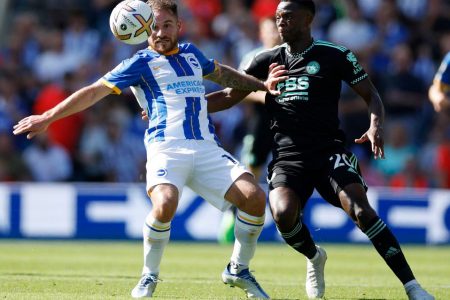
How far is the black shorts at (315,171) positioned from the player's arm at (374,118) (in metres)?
0.23

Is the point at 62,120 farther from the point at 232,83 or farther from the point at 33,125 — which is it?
the point at 33,125

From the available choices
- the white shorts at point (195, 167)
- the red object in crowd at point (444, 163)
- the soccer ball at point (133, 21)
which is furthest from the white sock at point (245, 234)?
the red object in crowd at point (444, 163)

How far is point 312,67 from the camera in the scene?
805cm

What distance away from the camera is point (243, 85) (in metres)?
8.15

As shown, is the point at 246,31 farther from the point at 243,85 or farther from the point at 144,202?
the point at 243,85

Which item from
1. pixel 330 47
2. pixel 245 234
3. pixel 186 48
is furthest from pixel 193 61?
pixel 245 234

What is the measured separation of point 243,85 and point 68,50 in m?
10.2

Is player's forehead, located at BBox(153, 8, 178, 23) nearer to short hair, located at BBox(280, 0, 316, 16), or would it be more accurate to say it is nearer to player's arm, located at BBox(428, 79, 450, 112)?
short hair, located at BBox(280, 0, 316, 16)

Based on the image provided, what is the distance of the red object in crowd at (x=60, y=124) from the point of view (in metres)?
17.0

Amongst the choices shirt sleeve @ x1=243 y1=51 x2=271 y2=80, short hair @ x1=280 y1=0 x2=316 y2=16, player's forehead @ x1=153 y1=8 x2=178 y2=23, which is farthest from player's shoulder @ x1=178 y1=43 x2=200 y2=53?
short hair @ x1=280 y1=0 x2=316 y2=16

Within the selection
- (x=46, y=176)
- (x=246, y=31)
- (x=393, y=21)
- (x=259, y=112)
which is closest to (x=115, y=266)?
(x=259, y=112)

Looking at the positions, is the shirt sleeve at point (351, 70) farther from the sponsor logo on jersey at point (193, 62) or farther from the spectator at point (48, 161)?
the spectator at point (48, 161)

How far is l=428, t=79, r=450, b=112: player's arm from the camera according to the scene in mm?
9359

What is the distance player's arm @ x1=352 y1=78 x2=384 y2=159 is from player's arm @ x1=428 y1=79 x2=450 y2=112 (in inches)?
62.6
